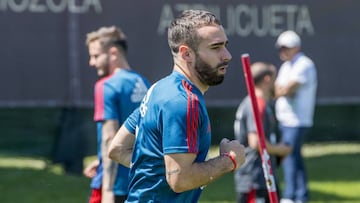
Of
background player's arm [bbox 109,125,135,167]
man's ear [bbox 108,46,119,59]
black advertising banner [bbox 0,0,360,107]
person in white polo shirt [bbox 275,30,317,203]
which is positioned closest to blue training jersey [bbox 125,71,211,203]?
background player's arm [bbox 109,125,135,167]

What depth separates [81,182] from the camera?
→ 12805mm

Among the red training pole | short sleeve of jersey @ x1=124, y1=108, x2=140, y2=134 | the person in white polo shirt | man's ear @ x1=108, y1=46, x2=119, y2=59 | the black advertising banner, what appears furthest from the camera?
the black advertising banner

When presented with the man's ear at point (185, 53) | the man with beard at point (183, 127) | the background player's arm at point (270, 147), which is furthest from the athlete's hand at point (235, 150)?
the background player's arm at point (270, 147)

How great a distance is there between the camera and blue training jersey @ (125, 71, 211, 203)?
4441 mm

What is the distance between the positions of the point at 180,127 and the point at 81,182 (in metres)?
8.51

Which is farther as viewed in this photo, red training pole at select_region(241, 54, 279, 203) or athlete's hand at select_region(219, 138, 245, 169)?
red training pole at select_region(241, 54, 279, 203)

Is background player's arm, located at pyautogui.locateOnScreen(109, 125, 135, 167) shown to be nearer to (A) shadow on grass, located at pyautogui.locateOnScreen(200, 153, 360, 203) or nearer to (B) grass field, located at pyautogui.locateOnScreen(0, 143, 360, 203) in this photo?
(B) grass field, located at pyautogui.locateOnScreen(0, 143, 360, 203)

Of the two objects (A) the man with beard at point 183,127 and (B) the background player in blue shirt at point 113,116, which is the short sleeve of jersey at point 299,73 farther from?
(A) the man with beard at point 183,127

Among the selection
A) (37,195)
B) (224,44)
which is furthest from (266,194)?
(37,195)

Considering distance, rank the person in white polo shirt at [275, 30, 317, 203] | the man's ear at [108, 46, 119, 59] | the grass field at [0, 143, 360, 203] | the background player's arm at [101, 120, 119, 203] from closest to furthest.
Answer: the background player's arm at [101, 120, 119, 203]
the man's ear at [108, 46, 119, 59]
the person in white polo shirt at [275, 30, 317, 203]
the grass field at [0, 143, 360, 203]

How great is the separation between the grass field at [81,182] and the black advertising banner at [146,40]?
37.0 inches

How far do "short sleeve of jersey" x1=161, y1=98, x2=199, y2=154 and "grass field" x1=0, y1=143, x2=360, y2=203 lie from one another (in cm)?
681

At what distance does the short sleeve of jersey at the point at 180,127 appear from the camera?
4430 mm

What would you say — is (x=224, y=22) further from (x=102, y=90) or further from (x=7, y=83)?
(x=102, y=90)
